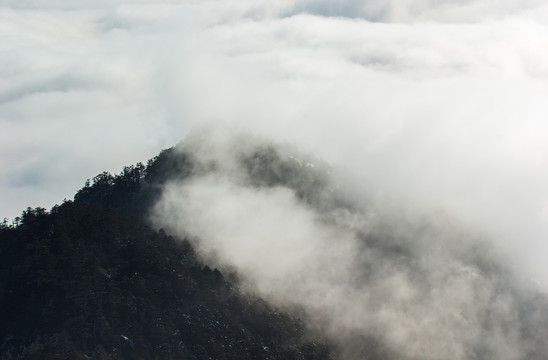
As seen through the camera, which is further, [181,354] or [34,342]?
[181,354]

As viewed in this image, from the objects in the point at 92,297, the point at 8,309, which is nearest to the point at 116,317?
the point at 92,297

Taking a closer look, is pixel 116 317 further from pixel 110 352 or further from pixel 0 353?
pixel 0 353

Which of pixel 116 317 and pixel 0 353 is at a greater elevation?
pixel 116 317

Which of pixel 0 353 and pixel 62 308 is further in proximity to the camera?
pixel 62 308

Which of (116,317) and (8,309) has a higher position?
(116,317)

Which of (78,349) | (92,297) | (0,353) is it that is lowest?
(0,353)

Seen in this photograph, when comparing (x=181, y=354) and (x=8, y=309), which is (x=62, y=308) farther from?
(x=181, y=354)

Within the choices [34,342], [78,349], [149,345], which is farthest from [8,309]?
[149,345]

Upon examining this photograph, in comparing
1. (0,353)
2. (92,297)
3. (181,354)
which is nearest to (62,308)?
(92,297)

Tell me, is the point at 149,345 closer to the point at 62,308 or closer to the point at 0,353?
the point at 62,308
